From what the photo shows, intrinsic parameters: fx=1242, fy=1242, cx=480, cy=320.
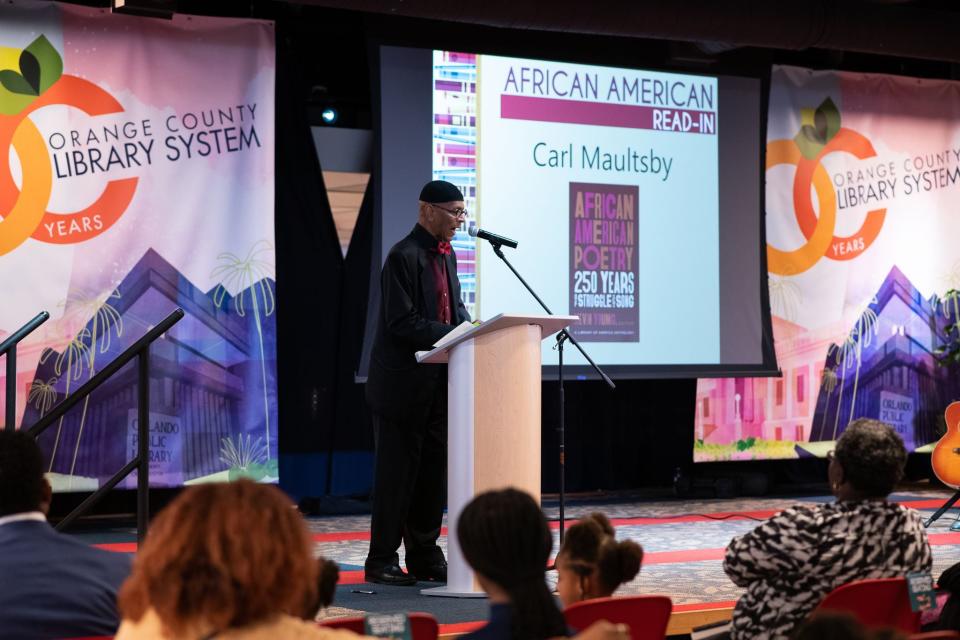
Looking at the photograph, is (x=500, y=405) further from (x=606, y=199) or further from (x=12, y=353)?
(x=606, y=199)

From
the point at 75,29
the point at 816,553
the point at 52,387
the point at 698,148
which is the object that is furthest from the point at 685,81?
the point at 816,553

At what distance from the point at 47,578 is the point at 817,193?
7.41 meters

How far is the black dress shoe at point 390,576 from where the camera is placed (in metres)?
4.44

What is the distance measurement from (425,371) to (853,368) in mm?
5069

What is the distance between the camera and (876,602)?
7.81 ft

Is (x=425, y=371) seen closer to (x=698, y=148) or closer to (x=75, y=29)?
(x=75, y=29)

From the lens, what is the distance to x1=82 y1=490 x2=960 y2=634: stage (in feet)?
12.9

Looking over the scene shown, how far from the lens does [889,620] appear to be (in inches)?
95.6

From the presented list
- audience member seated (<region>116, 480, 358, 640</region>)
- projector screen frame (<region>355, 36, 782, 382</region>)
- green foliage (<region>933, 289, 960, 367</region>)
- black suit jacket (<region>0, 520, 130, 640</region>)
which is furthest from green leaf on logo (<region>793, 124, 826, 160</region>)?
audience member seated (<region>116, 480, 358, 640</region>)

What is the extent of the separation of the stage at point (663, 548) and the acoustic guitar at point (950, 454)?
0.27 m

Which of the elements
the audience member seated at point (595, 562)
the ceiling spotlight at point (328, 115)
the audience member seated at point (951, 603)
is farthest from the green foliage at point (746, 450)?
the audience member seated at point (595, 562)

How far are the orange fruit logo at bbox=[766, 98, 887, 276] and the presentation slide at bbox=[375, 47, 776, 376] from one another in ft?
1.90

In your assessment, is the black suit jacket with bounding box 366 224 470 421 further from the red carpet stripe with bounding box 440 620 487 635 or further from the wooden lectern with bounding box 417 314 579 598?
the red carpet stripe with bounding box 440 620 487 635

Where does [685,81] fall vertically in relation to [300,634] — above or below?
above
